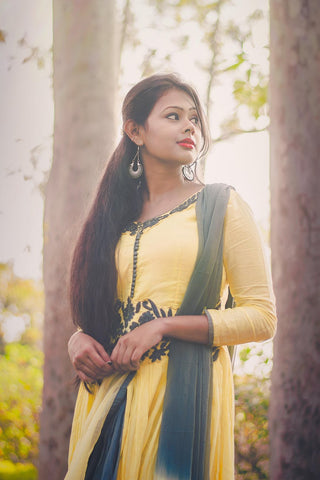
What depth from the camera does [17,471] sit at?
3828 millimetres

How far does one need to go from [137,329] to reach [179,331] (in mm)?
130

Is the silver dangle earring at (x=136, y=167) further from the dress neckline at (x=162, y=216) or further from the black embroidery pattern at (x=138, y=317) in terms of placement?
the black embroidery pattern at (x=138, y=317)

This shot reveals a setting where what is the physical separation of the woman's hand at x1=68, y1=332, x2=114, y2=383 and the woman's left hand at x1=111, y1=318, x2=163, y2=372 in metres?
0.06

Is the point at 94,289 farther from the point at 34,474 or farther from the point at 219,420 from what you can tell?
the point at 34,474

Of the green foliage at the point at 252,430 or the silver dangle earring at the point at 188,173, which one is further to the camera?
the green foliage at the point at 252,430

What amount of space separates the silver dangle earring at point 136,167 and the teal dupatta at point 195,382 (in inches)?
16.8

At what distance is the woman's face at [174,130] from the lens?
1.67m

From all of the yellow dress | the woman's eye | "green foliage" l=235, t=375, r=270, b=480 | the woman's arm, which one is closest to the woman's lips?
the woman's eye

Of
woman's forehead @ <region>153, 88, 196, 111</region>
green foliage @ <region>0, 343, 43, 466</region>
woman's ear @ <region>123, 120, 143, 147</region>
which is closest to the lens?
woman's forehead @ <region>153, 88, 196, 111</region>

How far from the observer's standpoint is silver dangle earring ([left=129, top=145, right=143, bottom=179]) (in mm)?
1864

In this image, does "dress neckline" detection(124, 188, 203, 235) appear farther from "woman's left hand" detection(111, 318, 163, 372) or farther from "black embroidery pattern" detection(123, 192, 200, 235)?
"woman's left hand" detection(111, 318, 163, 372)

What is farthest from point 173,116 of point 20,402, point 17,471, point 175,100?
point 20,402

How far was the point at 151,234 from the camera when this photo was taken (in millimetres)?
1592

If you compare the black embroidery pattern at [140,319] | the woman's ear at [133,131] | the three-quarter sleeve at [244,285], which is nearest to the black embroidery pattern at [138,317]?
the black embroidery pattern at [140,319]
